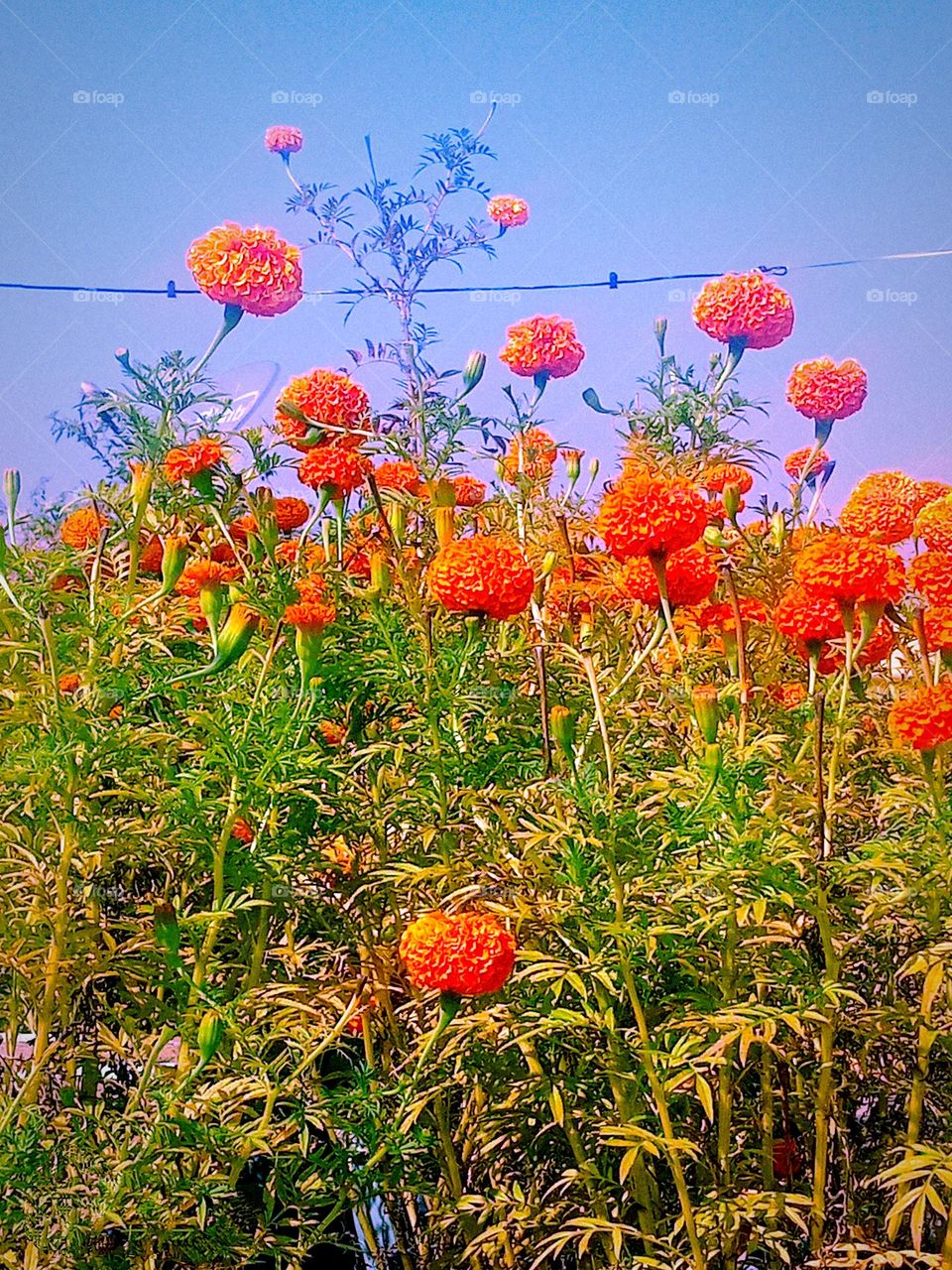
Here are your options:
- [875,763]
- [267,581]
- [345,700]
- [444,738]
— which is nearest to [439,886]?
[444,738]

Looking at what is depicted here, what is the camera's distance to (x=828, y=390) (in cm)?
169

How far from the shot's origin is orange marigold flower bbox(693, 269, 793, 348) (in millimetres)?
1729

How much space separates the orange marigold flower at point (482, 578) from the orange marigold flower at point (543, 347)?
0.86m

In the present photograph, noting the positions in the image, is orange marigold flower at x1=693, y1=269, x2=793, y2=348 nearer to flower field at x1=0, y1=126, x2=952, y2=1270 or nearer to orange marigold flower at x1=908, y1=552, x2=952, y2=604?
flower field at x1=0, y1=126, x2=952, y2=1270

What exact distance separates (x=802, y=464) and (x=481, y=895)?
0.93 m

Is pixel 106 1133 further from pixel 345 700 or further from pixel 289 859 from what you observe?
pixel 345 700

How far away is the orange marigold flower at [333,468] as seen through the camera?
4.40 ft

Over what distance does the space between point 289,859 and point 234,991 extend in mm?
174

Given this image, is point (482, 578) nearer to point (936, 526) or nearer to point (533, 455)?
A: point (936, 526)

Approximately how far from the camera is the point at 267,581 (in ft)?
4.07

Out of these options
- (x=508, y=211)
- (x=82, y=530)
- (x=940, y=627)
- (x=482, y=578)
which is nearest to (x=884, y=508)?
(x=940, y=627)

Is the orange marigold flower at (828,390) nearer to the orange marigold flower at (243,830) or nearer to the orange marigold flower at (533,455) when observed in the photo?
the orange marigold flower at (533,455)

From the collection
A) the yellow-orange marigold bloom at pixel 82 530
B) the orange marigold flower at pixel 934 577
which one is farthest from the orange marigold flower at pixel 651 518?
the yellow-orange marigold bloom at pixel 82 530

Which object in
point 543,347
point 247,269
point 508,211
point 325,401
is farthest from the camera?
point 508,211
